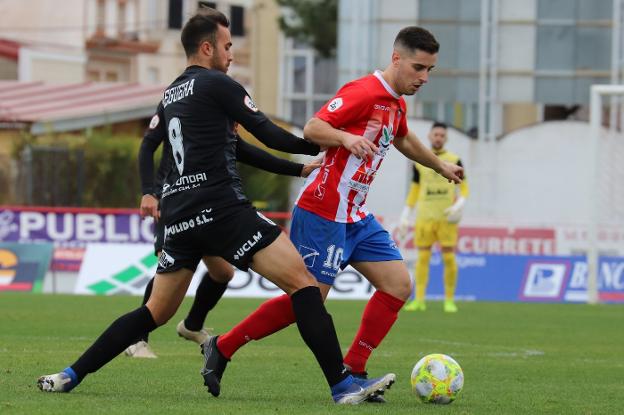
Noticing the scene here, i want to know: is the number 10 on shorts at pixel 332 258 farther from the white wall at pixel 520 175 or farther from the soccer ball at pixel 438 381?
the white wall at pixel 520 175

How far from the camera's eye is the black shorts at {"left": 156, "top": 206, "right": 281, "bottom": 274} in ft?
25.0

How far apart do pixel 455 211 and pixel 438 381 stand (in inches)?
391

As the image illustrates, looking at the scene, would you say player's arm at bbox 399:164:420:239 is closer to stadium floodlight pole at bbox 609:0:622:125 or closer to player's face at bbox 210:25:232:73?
→ player's face at bbox 210:25:232:73

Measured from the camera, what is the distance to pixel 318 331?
7617 millimetres

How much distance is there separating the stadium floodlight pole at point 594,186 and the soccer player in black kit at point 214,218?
13964mm

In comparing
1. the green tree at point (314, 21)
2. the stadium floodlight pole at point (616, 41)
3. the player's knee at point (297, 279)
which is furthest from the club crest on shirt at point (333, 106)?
the green tree at point (314, 21)

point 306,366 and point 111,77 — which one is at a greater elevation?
point 111,77

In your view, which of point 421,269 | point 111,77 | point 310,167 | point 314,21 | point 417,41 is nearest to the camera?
point 417,41

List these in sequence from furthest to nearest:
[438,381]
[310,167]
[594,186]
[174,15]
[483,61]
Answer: [174,15] → [483,61] → [594,186] → [310,167] → [438,381]

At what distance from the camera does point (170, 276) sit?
308 inches

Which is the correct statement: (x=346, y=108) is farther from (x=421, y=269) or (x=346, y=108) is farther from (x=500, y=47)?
(x=500, y=47)

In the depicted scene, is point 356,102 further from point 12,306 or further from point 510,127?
point 510,127

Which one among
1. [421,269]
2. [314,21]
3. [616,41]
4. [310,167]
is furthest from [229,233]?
[314,21]

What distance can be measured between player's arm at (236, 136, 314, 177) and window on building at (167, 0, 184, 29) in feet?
203
